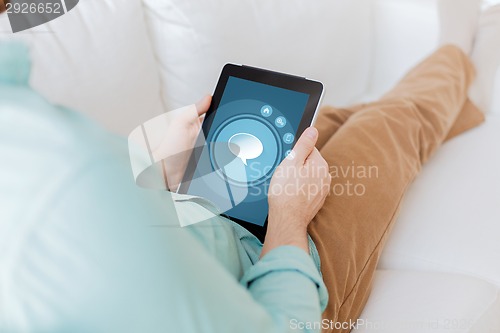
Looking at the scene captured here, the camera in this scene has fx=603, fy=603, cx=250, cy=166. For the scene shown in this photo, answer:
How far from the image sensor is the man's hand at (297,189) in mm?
782

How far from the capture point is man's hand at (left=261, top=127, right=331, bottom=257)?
0.78m

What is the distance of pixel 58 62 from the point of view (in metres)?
1.02

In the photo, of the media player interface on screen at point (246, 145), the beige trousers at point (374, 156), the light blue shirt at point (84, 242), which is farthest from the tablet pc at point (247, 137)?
the light blue shirt at point (84, 242)

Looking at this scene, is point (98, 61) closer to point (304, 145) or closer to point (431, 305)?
point (304, 145)

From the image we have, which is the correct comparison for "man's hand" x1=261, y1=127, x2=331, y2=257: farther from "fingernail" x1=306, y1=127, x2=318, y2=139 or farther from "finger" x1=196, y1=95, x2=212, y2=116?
"finger" x1=196, y1=95, x2=212, y2=116

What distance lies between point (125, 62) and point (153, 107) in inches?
4.8

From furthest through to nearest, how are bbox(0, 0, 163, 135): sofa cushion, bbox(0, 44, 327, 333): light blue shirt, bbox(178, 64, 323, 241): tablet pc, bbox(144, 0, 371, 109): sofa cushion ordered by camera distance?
bbox(144, 0, 371, 109): sofa cushion < bbox(0, 0, 163, 135): sofa cushion < bbox(178, 64, 323, 241): tablet pc < bbox(0, 44, 327, 333): light blue shirt

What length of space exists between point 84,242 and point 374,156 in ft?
2.34

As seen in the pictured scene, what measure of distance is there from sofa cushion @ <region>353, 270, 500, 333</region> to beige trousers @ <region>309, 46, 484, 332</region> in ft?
0.11

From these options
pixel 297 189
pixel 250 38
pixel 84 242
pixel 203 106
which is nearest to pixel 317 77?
pixel 250 38

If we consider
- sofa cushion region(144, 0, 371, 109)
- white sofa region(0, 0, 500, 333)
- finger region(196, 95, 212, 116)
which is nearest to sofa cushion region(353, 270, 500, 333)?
white sofa region(0, 0, 500, 333)

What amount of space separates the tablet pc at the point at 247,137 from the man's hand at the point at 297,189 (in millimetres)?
51

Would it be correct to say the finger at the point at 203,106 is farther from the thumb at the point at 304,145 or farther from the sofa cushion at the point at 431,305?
the sofa cushion at the point at 431,305

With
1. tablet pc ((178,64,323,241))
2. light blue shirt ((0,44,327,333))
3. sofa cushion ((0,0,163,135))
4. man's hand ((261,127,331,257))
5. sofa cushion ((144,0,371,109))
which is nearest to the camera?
light blue shirt ((0,44,327,333))
